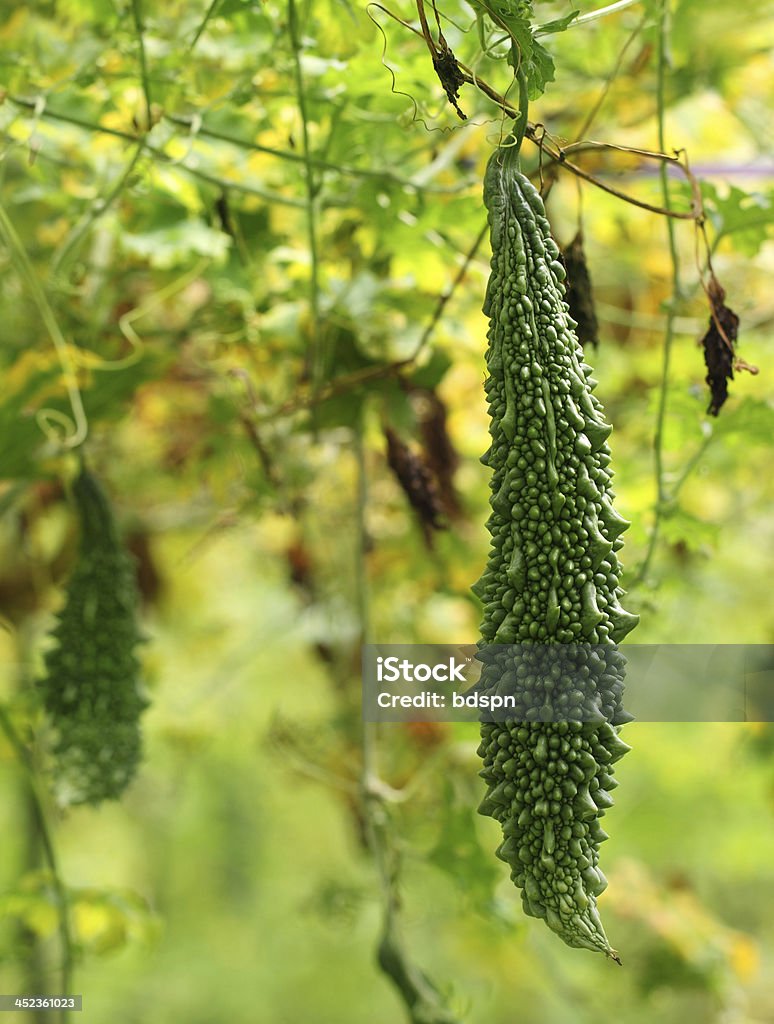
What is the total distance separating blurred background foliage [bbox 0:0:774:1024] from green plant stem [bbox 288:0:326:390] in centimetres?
1

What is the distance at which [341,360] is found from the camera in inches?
69.8

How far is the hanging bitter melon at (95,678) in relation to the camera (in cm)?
146

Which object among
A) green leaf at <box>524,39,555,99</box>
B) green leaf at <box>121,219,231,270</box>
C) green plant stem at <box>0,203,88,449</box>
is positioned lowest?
green leaf at <box>524,39,555,99</box>

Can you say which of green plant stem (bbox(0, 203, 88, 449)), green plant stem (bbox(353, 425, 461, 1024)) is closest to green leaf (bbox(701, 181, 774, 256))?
green plant stem (bbox(353, 425, 461, 1024))

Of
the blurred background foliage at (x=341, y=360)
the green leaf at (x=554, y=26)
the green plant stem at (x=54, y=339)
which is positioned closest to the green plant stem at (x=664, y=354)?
the blurred background foliage at (x=341, y=360)

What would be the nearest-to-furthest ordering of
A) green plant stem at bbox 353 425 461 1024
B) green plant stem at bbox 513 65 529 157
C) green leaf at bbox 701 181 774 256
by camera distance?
green plant stem at bbox 513 65 529 157, green leaf at bbox 701 181 774 256, green plant stem at bbox 353 425 461 1024

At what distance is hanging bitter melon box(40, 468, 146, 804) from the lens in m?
1.46

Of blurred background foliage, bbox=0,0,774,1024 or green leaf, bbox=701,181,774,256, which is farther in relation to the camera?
blurred background foliage, bbox=0,0,774,1024

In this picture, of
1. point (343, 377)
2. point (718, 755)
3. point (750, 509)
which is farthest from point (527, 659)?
point (718, 755)

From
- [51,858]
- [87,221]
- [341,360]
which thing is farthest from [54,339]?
[51,858]

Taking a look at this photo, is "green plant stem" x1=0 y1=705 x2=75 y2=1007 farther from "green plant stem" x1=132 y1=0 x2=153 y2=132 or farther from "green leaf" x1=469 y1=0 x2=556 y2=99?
"green leaf" x1=469 y1=0 x2=556 y2=99

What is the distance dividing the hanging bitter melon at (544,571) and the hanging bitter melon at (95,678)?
79 centimetres

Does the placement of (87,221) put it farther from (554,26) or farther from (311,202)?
(554,26)

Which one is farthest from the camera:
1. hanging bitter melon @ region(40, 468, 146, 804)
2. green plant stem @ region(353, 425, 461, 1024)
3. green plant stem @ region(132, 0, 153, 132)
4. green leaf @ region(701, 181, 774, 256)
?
green plant stem @ region(353, 425, 461, 1024)
